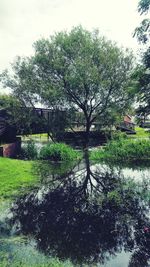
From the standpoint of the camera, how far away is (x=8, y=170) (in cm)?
1723

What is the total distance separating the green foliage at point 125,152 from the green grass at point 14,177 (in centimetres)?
712

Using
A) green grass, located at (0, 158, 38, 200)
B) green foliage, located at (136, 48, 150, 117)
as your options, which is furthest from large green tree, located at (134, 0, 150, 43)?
green grass, located at (0, 158, 38, 200)

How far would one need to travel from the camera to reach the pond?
810cm

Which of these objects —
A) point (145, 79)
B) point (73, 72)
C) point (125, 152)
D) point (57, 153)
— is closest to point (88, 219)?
point (145, 79)

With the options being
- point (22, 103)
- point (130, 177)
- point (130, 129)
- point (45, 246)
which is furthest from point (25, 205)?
point (130, 129)

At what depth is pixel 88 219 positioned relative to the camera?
421 inches

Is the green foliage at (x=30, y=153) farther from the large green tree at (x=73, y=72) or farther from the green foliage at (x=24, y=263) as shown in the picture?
the green foliage at (x=24, y=263)

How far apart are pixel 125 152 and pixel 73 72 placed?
11.6 metres

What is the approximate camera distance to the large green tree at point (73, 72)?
3059 centimetres

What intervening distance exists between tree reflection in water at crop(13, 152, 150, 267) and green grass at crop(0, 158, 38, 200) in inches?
33.4

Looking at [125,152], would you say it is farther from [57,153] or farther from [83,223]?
[83,223]

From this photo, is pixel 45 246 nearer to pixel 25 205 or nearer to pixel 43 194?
pixel 25 205

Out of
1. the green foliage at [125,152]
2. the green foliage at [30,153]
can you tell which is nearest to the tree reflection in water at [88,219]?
the green foliage at [125,152]

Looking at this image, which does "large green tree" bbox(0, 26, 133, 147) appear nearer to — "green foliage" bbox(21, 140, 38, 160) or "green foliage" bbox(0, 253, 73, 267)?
"green foliage" bbox(21, 140, 38, 160)
